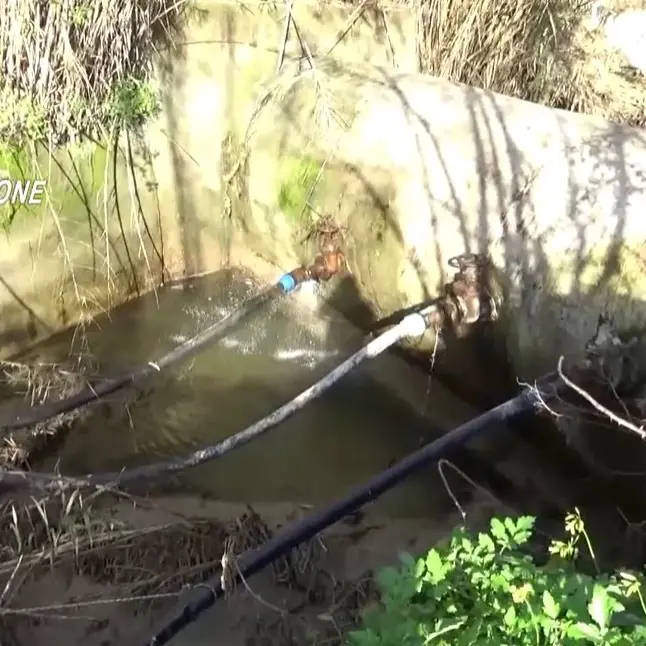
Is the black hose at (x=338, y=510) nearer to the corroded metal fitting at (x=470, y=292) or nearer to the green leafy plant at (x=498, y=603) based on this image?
the corroded metal fitting at (x=470, y=292)

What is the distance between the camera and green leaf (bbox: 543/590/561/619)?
1.16 m

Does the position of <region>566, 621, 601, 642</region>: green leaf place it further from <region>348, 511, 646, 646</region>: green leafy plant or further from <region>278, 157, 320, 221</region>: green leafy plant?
<region>278, 157, 320, 221</region>: green leafy plant

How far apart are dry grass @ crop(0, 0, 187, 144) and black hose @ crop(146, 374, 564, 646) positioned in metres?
1.83

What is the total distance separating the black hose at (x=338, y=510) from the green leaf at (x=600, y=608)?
915 mm

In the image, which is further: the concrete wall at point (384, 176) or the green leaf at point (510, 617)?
the concrete wall at point (384, 176)

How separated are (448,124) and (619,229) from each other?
711 millimetres

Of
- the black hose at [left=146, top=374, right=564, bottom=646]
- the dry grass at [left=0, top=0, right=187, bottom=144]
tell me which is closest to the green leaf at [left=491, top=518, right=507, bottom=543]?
the black hose at [left=146, top=374, right=564, bottom=646]

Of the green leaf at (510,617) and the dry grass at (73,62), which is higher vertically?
the dry grass at (73,62)

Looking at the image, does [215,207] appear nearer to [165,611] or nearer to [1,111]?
[1,111]

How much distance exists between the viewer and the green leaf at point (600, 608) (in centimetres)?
111

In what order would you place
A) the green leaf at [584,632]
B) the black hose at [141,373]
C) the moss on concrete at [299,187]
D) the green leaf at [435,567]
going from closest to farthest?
the green leaf at [584,632] → the green leaf at [435,567] → the black hose at [141,373] → the moss on concrete at [299,187]

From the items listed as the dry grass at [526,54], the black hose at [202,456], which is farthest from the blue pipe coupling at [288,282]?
the dry grass at [526,54]

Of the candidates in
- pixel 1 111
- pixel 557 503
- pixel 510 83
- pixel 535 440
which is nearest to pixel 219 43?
pixel 1 111

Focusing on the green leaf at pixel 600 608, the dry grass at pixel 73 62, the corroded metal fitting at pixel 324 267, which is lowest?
the green leaf at pixel 600 608
